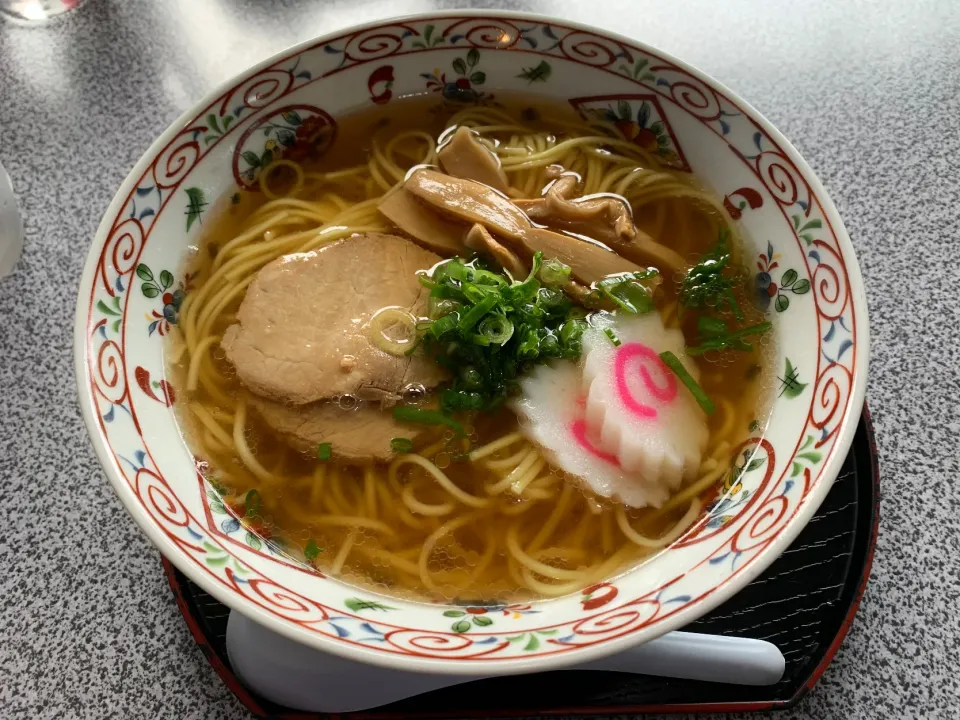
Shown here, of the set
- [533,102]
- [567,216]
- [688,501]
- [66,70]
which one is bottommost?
[66,70]

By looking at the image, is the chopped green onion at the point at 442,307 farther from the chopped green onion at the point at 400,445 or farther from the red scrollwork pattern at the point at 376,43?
the red scrollwork pattern at the point at 376,43

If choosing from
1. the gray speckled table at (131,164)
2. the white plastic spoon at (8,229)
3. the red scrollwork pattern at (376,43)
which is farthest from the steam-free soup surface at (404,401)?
the white plastic spoon at (8,229)

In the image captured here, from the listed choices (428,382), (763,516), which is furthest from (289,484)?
(763,516)

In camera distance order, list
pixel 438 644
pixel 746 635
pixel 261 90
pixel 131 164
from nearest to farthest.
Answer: pixel 438 644, pixel 746 635, pixel 261 90, pixel 131 164

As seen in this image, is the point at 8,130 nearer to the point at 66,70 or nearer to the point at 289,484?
the point at 66,70

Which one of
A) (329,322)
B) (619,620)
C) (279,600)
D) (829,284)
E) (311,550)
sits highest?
(829,284)

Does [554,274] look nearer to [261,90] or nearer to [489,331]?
[489,331]

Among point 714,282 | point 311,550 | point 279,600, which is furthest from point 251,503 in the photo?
point 714,282
